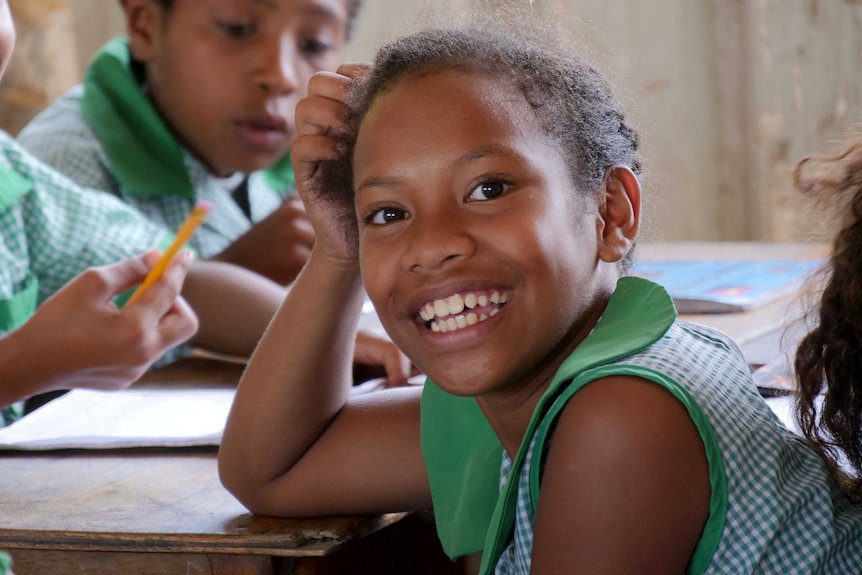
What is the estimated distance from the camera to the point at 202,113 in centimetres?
195

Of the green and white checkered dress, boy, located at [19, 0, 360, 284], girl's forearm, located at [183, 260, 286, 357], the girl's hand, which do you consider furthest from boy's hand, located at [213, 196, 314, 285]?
the green and white checkered dress

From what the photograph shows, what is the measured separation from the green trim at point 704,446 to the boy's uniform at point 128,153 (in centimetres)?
128

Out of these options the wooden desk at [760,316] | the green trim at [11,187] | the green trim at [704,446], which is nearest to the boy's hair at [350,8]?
the green trim at [11,187]

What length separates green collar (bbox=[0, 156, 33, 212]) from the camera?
152 cm

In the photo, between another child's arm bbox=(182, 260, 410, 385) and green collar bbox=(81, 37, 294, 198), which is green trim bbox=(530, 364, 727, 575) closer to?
another child's arm bbox=(182, 260, 410, 385)

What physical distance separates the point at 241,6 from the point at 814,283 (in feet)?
4.05

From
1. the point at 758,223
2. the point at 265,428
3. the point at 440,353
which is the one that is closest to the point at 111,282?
the point at 265,428

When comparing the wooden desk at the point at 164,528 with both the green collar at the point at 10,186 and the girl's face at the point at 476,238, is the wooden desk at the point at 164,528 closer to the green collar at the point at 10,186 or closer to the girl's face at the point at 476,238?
the girl's face at the point at 476,238

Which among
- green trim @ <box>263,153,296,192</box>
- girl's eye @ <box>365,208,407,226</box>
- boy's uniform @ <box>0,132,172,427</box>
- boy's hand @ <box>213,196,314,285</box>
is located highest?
girl's eye @ <box>365,208,407,226</box>

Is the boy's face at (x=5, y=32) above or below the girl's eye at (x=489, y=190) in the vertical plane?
above

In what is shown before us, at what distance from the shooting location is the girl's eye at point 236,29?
1.88 metres

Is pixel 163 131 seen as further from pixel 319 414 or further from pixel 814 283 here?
pixel 814 283

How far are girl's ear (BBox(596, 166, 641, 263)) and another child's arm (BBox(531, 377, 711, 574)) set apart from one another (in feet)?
0.65

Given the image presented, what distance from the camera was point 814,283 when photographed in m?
0.89
